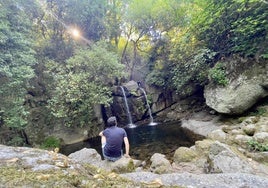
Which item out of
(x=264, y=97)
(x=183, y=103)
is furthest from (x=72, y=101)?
(x=264, y=97)

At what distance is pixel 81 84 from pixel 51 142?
15.0 ft

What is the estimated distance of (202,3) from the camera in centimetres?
1608

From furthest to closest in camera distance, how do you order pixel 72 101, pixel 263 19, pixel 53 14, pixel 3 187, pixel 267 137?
pixel 53 14
pixel 72 101
pixel 263 19
pixel 267 137
pixel 3 187

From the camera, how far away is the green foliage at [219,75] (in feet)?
42.4

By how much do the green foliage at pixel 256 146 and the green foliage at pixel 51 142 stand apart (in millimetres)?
11735

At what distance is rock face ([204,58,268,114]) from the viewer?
38.6ft

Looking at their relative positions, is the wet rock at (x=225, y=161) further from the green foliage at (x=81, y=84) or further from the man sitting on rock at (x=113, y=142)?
the green foliage at (x=81, y=84)

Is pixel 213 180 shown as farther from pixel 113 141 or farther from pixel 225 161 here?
pixel 113 141

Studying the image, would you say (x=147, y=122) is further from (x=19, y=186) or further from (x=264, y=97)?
(x=19, y=186)

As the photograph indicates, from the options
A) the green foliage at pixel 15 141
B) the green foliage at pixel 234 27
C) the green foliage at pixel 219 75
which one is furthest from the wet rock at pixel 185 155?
the green foliage at pixel 15 141

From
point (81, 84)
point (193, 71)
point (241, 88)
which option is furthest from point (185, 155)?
point (81, 84)

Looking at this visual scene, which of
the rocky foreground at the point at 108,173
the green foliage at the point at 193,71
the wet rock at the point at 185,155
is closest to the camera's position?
the rocky foreground at the point at 108,173

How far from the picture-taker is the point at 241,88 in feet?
39.8

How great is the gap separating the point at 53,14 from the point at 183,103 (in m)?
14.9
